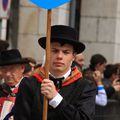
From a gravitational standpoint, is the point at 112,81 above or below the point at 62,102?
below

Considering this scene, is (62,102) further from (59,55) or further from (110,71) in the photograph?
(110,71)

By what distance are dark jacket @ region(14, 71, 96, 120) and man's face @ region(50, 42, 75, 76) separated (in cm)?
15

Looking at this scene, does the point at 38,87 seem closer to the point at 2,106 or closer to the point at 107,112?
the point at 2,106

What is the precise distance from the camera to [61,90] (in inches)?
227

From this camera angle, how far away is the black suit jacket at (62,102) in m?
5.60

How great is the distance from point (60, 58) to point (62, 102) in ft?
1.20

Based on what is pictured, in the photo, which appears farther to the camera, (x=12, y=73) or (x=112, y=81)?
(x=112, y=81)

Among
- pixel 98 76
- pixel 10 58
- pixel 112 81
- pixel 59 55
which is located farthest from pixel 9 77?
pixel 112 81

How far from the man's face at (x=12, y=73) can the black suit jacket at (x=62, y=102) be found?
5.56 ft

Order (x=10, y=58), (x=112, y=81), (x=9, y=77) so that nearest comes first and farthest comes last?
1. (x=9, y=77)
2. (x=10, y=58)
3. (x=112, y=81)

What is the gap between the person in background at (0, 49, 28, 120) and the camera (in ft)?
23.7

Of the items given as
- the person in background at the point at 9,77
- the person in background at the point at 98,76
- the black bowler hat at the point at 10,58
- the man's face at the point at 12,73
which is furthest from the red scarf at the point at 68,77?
the person in background at the point at 98,76

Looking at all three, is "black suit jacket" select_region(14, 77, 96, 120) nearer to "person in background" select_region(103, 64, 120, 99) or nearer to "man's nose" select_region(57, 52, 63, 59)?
"man's nose" select_region(57, 52, 63, 59)

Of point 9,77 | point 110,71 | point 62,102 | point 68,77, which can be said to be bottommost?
point 110,71
